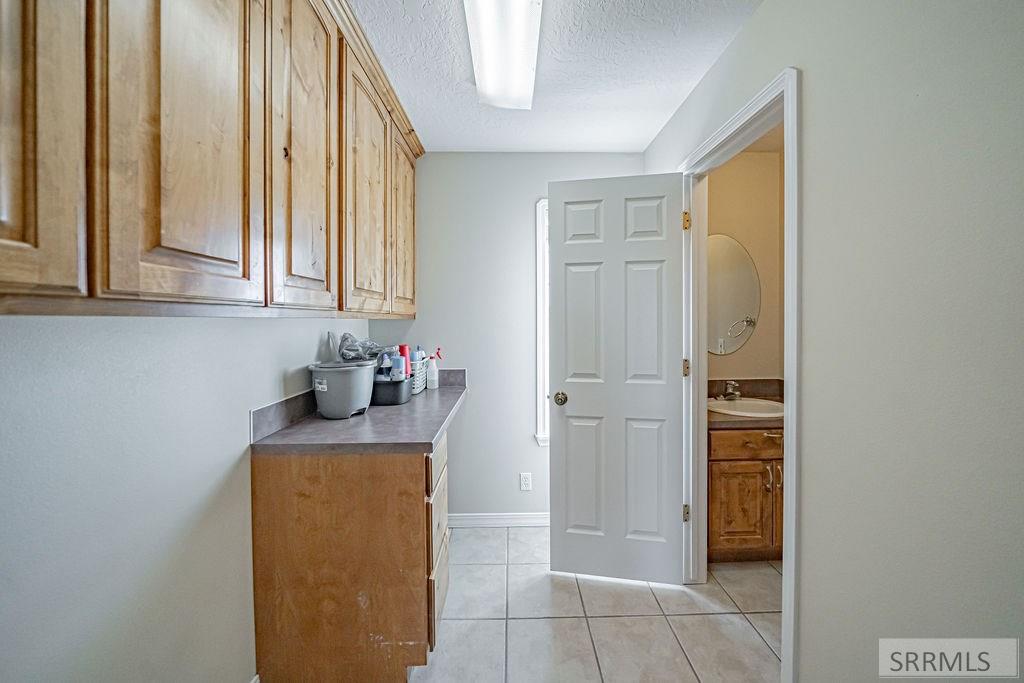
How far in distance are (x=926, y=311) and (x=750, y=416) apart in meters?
1.54

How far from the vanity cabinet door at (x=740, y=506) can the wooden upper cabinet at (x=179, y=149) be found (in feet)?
7.76

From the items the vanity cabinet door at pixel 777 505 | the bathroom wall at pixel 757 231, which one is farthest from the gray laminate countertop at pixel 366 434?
the bathroom wall at pixel 757 231

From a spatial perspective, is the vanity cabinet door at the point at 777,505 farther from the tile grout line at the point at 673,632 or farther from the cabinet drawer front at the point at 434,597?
the cabinet drawer front at the point at 434,597

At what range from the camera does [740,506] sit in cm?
239

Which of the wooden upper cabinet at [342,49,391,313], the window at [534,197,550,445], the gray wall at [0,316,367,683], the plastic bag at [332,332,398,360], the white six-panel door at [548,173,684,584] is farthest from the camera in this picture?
the window at [534,197,550,445]

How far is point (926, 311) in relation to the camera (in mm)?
957

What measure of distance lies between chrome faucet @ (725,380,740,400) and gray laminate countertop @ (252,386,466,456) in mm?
1829

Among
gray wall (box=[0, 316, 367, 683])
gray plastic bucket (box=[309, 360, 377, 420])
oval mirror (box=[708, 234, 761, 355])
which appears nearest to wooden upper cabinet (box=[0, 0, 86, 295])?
gray wall (box=[0, 316, 367, 683])

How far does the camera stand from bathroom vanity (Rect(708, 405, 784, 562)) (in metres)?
2.35

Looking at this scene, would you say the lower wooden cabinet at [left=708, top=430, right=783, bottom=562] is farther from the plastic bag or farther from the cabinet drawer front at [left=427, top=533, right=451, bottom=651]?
the plastic bag

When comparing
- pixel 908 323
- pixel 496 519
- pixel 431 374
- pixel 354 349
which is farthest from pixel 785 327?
pixel 496 519

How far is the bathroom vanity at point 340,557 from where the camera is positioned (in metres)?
1.48

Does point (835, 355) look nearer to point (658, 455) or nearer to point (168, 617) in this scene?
point (658, 455)

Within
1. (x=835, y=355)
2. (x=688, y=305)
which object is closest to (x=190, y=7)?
(x=835, y=355)
